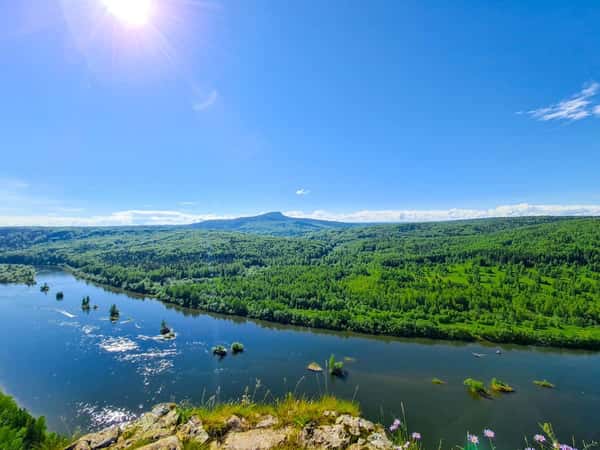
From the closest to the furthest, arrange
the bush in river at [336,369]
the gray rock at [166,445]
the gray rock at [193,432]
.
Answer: the gray rock at [166,445] < the gray rock at [193,432] < the bush in river at [336,369]

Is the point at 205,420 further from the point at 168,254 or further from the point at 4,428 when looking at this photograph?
the point at 168,254

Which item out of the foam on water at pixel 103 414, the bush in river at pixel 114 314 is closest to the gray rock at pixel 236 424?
the foam on water at pixel 103 414

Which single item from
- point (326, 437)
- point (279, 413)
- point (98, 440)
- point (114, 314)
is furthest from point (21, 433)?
point (114, 314)

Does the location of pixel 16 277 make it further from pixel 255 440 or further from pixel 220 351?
pixel 255 440

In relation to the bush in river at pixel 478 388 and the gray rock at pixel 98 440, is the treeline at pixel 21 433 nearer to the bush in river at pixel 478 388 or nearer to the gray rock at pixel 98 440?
the gray rock at pixel 98 440

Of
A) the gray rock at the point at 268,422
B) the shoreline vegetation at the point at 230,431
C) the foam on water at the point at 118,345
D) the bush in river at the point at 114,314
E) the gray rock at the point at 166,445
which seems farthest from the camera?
the bush in river at the point at 114,314

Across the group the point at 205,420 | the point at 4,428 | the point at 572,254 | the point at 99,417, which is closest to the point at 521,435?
the point at 205,420

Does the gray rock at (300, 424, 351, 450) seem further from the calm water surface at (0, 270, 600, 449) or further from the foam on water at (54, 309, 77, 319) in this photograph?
the foam on water at (54, 309, 77, 319)
